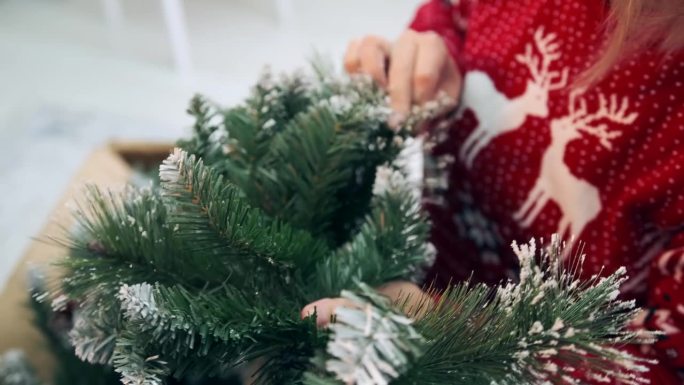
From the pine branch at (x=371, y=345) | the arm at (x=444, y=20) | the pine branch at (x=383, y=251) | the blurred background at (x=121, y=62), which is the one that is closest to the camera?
the pine branch at (x=371, y=345)

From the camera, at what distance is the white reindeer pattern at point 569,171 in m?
0.50

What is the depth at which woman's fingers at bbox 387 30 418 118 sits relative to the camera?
0.49 m

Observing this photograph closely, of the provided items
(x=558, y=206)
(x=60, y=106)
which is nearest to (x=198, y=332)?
(x=558, y=206)

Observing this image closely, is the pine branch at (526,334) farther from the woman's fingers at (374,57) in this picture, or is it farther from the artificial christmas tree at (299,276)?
the woman's fingers at (374,57)

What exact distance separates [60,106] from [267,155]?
135cm

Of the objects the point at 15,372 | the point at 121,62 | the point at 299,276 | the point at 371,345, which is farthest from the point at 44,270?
the point at 121,62

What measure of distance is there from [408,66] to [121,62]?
4.84 ft

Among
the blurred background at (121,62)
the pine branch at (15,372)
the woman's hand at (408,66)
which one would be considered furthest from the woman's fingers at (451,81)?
the blurred background at (121,62)

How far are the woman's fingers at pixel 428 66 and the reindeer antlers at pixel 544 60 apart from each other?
7 centimetres

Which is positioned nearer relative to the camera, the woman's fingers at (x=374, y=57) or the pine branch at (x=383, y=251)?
the pine branch at (x=383, y=251)

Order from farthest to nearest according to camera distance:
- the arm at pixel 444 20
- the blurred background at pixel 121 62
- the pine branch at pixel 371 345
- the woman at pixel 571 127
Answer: the blurred background at pixel 121 62 < the arm at pixel 444 20 < the woman at pixel 571 127 < the pine branch at pixel 371 345

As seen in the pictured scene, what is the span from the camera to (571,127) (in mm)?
512

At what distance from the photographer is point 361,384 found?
215 mm

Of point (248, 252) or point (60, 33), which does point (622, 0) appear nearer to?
point (248, 252)
